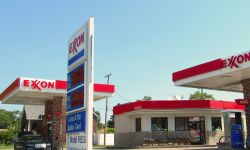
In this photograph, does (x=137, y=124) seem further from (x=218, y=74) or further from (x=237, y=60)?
(x=237, y=60)

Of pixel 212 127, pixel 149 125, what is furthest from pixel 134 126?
pixel 212 127

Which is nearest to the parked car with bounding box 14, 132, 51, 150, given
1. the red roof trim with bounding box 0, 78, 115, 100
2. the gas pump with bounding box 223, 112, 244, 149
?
the red roof trim with bounding box 0, 78, 115, 100

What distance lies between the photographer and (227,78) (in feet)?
72.1

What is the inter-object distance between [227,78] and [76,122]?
49.2ft

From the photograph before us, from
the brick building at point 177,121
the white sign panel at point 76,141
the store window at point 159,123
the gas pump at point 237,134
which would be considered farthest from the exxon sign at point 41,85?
the white sign panel at point 76,141

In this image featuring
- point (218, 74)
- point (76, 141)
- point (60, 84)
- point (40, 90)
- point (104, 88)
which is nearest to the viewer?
point (76, 141)

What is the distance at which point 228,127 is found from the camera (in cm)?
2205

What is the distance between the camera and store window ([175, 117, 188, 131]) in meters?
33.5

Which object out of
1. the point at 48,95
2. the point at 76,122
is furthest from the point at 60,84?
the point at 76,122

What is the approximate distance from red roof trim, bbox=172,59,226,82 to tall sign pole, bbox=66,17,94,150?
41.0 ft

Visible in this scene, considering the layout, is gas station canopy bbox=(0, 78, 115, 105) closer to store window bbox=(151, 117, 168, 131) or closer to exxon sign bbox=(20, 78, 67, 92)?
exxon sign bbox=(20, 78, 67, 92)

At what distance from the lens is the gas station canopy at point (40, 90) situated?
26050mm

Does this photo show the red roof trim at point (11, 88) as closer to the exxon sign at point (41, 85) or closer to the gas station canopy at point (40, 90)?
the gas station canopy at point (40, 90)

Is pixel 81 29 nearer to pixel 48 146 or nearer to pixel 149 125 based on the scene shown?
pixel 48 146
